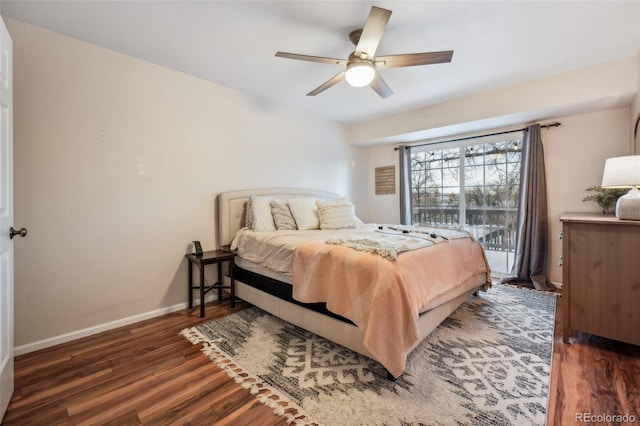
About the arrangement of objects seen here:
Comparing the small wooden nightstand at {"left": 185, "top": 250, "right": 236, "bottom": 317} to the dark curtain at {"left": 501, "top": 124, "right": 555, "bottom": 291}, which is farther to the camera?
the dark curtain at {"left": 501, "top": 124, "right": 555, "bottom": 291}

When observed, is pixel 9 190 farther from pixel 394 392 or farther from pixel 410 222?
pixel 410 222

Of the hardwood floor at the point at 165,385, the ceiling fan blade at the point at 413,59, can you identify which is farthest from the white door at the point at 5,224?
the ceiling fan blade at the point at 413,59

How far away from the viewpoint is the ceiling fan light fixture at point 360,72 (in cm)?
204

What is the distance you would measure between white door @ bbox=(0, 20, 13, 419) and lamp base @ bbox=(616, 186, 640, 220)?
12.4 feet

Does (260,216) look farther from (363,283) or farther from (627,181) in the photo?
(627,181)

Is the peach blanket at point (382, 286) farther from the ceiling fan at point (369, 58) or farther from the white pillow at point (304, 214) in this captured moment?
the ceiling fan at point (369, 58)

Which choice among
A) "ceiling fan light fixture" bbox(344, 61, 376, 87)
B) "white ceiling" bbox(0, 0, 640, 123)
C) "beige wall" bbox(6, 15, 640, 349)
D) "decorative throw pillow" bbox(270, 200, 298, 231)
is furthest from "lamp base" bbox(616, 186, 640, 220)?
"decorative throw pillow" bbox(270, 200, 298, 231)

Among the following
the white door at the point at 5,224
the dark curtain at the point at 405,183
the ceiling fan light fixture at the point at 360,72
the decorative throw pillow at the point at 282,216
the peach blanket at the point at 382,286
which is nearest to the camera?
the white door at the point at 5,224

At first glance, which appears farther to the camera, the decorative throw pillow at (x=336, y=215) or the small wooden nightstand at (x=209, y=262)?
the decorative throw pillow at (x=336, y=215)

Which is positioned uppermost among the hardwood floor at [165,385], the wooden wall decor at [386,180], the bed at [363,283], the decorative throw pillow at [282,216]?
the wooden wall decor at [386,180]

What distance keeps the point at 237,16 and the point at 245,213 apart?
1.98 meters

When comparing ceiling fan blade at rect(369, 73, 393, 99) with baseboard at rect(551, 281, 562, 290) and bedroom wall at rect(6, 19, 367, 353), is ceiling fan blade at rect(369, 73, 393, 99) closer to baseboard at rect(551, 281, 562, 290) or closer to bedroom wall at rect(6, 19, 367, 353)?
bedroom wall at rect(6, 19, 367, 353)

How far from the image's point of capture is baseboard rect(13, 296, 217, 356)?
2.08 metres

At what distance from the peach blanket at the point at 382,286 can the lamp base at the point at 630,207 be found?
1095 millimetres
